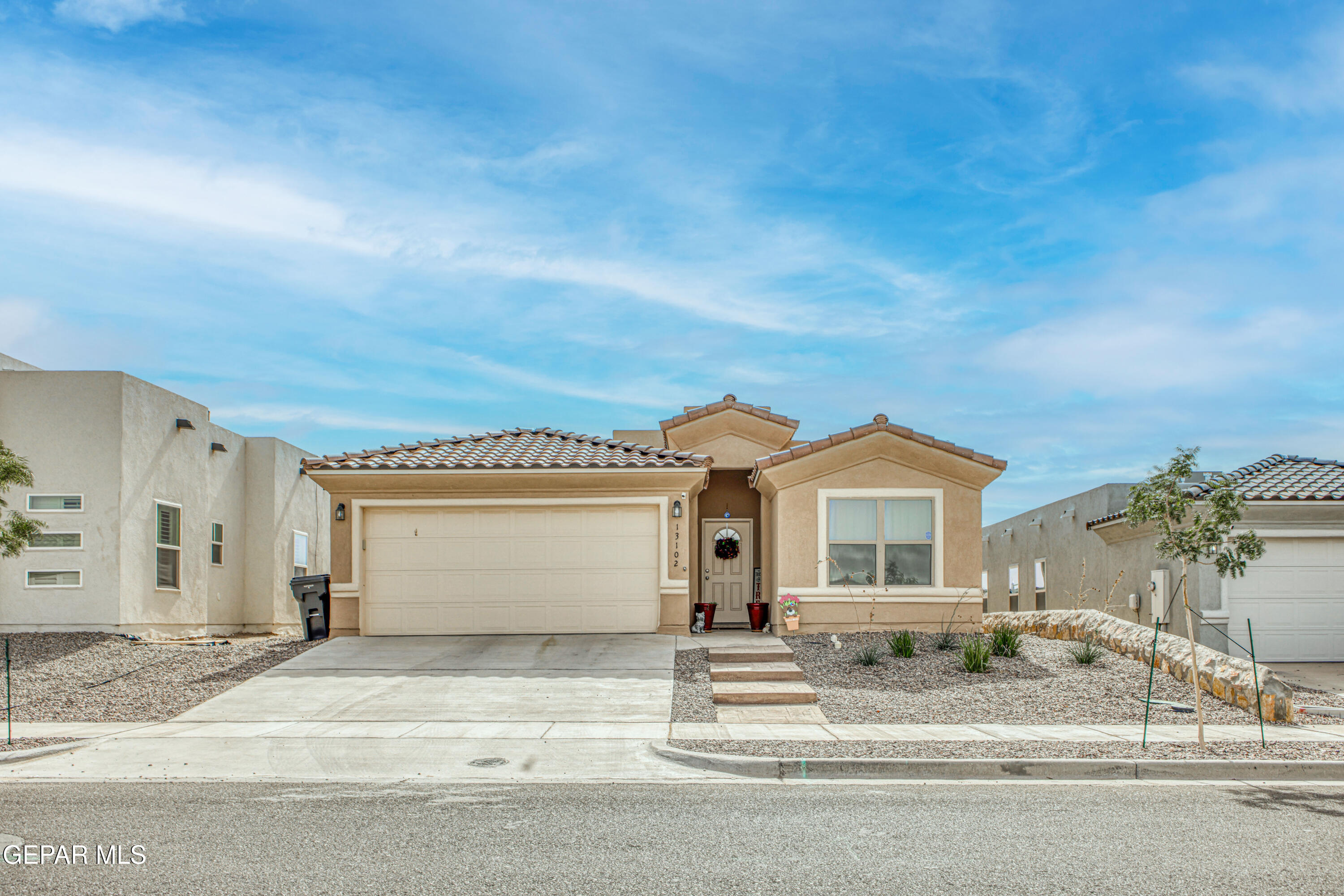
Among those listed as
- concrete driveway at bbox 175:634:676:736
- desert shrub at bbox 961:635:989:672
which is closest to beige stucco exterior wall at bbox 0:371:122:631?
concrete driveway at bbox 175:634:676:736

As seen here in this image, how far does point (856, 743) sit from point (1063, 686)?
4532 mm

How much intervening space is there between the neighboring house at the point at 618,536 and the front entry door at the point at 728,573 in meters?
2.74

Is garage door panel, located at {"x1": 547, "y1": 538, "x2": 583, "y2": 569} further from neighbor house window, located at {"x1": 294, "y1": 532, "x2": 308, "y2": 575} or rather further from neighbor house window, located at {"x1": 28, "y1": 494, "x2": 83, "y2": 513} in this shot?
neighbor house window, located at {"x1": 294, "y1": 532, "x2": 308, "y2": 575}

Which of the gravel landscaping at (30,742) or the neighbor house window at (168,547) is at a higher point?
the neighbor house window at (168,547)

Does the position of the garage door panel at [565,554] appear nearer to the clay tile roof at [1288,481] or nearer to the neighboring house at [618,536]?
the neighboring house at [618,536]

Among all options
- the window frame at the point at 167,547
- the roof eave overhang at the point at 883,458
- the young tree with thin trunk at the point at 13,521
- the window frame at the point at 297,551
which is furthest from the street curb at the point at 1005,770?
the window frame at the point at 297,551

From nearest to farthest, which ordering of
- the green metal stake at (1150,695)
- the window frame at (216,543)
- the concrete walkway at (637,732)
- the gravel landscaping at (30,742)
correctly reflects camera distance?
the gravel landscaping at (30,742) < the green metal stake at (1150,695) < the concrete walkway at (637,732) < the window frame at (216,543)

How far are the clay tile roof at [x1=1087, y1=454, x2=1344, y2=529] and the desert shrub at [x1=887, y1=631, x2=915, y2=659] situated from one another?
5243mm

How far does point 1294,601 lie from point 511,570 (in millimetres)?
13445

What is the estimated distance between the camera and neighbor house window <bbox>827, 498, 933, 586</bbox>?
53.0 ft

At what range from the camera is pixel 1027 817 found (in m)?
6.70

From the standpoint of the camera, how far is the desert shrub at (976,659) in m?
12.9

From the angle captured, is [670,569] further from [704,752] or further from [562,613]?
[704,752]

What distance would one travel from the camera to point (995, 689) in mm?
12047
